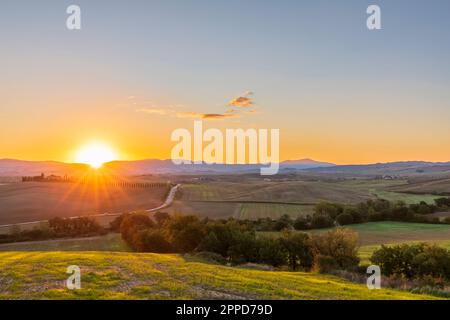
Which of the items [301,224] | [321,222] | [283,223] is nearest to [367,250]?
[283,223]

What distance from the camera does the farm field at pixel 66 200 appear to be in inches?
4665

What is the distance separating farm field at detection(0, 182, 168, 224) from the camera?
11850 centimetres

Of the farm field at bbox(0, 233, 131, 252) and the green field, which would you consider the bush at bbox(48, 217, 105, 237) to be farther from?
the green field

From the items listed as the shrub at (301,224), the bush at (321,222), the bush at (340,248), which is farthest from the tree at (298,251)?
the bush at (321,222)

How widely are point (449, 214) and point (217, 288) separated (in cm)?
10149

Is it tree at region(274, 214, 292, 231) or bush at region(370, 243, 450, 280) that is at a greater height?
bush at region(370, 243, 450, 280)

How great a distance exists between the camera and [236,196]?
158375 mm

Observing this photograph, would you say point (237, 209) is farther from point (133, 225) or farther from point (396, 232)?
point (396, 232)

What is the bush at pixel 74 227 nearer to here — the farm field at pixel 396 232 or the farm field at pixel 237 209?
the farm field at pixel 237 209

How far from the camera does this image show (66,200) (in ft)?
455

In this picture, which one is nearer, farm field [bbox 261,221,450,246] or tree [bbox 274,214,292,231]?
farm field [bbox 261,221,450,246]

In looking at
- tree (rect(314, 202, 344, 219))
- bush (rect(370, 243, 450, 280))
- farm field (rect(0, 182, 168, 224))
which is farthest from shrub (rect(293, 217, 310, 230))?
farm field (rect(0, 182, 168, 224))

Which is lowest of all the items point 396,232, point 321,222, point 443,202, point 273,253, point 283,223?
point 396,232
